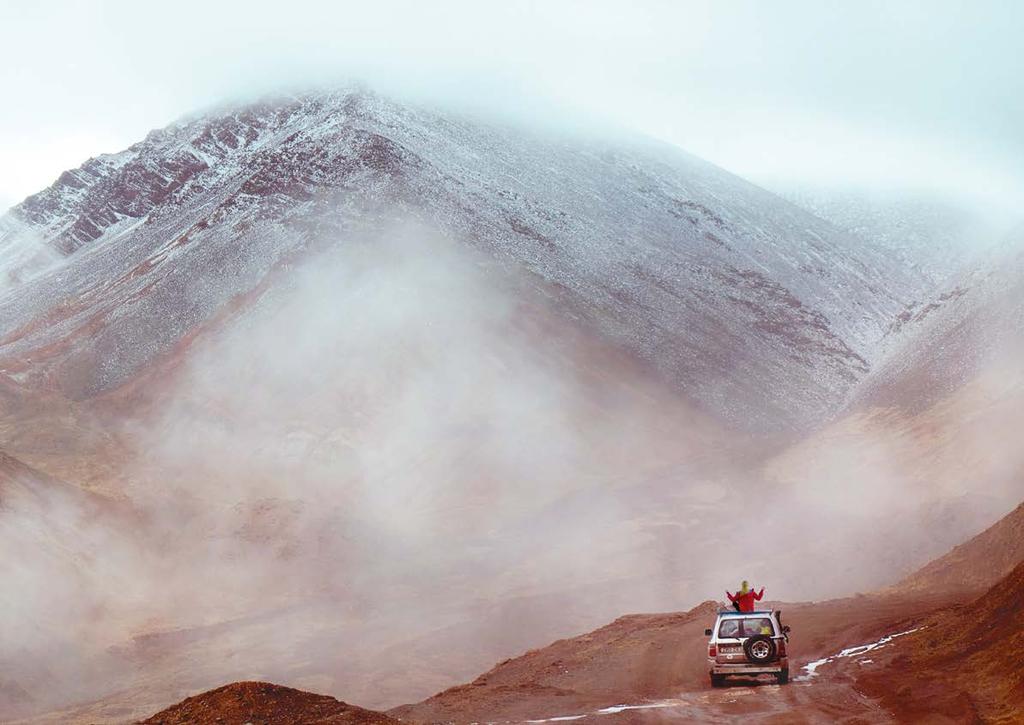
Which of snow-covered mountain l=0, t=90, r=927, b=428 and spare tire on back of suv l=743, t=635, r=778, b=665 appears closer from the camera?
spare tire on back of suv l=743, t=635, r=778, b=665

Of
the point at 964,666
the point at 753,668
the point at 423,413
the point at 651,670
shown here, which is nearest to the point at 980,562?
the point at 651,670

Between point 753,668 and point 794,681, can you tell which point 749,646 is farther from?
point 794,681

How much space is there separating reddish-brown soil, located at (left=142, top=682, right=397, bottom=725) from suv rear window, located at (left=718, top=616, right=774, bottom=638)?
682 cm

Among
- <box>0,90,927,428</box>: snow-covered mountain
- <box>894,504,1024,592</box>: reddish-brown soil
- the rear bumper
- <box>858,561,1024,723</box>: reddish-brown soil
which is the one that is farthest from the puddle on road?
<box>0,90,927,428</box>: snow-covered mountain

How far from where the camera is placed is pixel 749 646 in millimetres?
18609

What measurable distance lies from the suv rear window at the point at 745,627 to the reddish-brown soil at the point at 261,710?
269 inches

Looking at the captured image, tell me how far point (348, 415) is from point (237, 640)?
27.8 metres

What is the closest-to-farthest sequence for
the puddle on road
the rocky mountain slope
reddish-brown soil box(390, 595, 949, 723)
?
reddish-brown soil box(390, 595, 949, 723)
the puddle on road
the rocky mountain slope

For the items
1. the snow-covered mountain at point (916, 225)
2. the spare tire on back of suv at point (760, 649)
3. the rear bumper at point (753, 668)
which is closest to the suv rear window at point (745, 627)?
the spare tire on back of suv at point (760, 649)

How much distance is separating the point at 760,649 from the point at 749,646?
209 millimetres

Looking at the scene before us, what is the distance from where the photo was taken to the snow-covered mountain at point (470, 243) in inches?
3174

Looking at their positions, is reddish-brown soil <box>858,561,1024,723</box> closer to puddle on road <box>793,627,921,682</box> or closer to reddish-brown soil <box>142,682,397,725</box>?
puddle on road <box>793,627,921,682</box>

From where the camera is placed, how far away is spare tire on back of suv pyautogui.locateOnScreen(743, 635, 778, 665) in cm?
1852

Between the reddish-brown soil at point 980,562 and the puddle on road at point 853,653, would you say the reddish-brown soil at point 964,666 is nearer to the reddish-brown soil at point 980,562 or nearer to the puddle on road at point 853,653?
the puddle on road at point 853,653
